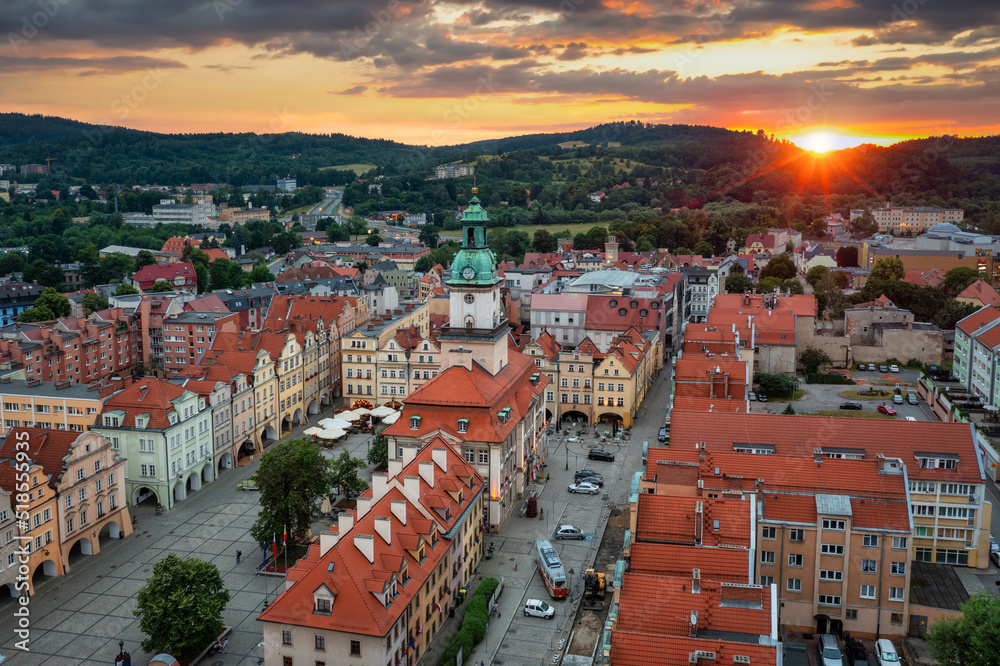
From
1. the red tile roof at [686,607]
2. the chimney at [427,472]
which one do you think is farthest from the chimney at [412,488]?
the red tile roof at [686,607]

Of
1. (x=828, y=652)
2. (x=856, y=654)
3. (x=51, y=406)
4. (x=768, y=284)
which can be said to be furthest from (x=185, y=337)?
(x=768, y=284)

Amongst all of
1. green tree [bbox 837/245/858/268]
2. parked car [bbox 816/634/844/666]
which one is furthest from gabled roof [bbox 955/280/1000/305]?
parked car [bbox 816/634/844/666]

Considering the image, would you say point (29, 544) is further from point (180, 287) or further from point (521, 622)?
point (180, 287)

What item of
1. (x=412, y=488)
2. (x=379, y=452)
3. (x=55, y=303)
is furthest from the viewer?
(x=55, y=303)

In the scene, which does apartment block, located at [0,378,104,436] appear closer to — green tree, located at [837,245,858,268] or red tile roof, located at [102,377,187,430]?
red tile roof, located at [102,377,187,430]

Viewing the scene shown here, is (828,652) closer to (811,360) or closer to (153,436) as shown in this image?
(153,436)

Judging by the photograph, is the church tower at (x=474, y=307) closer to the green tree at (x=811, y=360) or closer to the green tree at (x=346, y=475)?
the green tree at (x=346, y=475)
